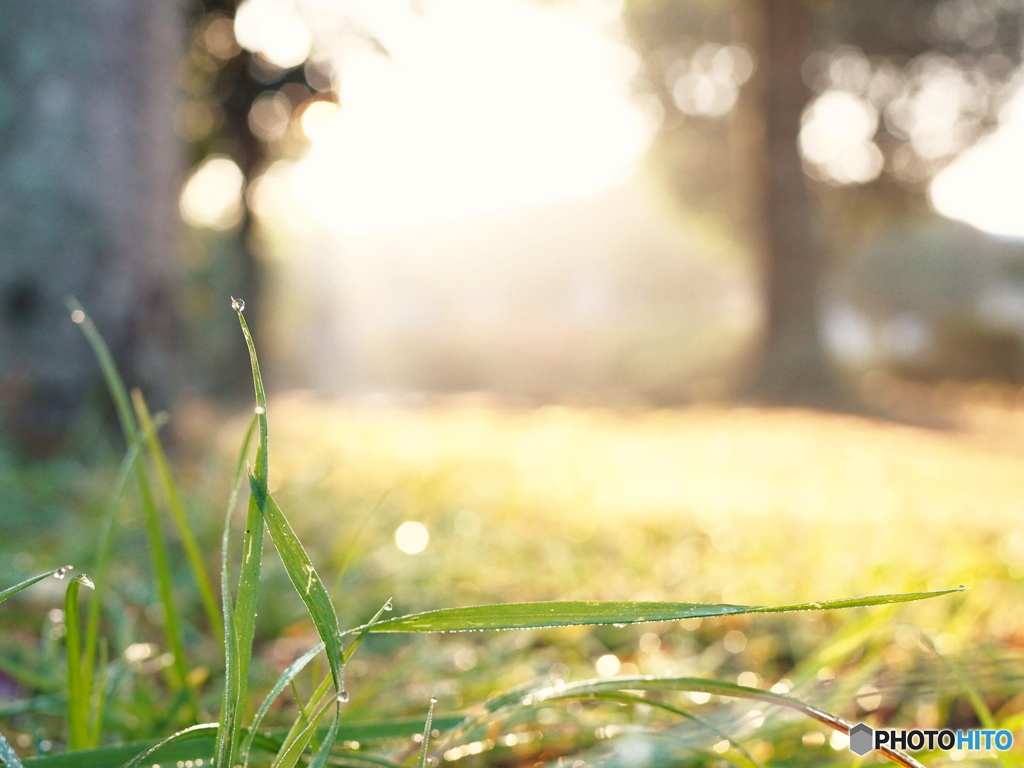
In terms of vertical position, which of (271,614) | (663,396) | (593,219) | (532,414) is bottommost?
(271,614)

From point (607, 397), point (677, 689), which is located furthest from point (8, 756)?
point (607, 397)

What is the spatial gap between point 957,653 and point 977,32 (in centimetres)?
1115

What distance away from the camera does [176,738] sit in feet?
1.25

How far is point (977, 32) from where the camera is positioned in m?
9.38

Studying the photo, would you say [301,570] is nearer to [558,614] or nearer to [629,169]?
[558,614]

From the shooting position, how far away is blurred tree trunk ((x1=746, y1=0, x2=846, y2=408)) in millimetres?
8023

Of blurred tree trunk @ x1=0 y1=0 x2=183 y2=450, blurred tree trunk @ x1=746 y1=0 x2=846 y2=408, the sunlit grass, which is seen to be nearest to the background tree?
blurred tree trunk @ x1=746 y1=0 x2=846 y2=408

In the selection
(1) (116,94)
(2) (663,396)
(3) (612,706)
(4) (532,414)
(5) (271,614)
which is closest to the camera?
(3) (612,706)

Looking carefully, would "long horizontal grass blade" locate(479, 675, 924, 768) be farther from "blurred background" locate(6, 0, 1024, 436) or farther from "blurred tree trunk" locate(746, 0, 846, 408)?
"blurred tree trunk" locate(746, 0, 846, 408)

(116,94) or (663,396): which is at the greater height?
(663,396)

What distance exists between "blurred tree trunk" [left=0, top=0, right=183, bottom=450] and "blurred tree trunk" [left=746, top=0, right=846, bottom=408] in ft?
22.0

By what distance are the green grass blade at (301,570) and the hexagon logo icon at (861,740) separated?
0.33m

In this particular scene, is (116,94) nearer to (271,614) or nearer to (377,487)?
(377,487)

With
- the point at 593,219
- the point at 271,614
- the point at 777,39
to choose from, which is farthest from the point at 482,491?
the point at 593,219
